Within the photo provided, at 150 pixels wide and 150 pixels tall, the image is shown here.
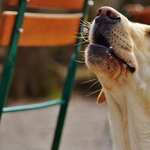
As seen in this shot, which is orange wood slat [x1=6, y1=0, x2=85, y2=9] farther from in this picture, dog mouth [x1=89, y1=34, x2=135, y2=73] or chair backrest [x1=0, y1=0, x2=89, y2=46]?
dog mouth [x1=89, y1=34, x2=135, y2=73]

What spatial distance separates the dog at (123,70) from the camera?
6.10 ft

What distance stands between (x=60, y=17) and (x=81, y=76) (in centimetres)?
463

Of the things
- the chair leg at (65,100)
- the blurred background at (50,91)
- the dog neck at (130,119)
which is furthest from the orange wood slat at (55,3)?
the blurred background at (50,91)

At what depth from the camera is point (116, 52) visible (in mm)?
1869

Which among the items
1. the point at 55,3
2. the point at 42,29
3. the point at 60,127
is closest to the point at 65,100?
the point at 60,127

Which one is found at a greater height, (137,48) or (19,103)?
(137,48)

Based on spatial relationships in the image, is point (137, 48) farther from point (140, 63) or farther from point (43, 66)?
point (43, 66)

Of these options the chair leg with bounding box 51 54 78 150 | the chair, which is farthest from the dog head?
the chair leg with bounding box 51 54 78 150

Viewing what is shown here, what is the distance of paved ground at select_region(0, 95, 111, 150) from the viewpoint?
177 inches

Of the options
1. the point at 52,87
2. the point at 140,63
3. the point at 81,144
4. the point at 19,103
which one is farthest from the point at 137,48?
the point at 52,87

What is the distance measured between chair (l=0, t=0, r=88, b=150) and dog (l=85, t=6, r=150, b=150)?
0.77m

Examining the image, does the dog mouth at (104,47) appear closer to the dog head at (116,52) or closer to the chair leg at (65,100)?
the dog head at (116,52)

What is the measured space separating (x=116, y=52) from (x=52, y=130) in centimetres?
338

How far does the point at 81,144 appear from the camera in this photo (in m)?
4.63
